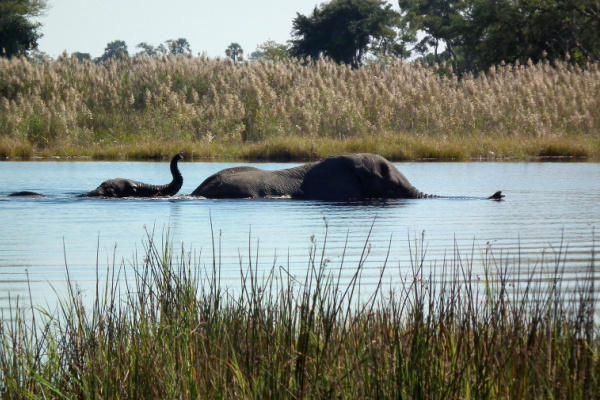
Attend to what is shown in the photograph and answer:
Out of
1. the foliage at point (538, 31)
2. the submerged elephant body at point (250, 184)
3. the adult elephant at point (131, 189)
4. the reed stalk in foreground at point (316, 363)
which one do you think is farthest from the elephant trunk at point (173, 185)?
the foliage at point (538, 31)

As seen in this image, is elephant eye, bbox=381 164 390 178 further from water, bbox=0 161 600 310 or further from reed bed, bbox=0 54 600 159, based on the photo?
reed bed, bbox=0 54 600 159

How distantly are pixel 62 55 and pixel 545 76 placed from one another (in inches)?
570

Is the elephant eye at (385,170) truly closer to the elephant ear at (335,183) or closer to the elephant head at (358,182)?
the elephant head at (358,182)

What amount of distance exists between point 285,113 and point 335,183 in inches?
478

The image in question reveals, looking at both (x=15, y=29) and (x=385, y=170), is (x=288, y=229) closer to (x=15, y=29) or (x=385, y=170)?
(x=385, y=170)

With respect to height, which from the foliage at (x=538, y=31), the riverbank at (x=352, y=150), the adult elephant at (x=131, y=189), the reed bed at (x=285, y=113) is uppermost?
the foliage at (x=538, y=31)

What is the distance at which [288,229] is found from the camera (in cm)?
952

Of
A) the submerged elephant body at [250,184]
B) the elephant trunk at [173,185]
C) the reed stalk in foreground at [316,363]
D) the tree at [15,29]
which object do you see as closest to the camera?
the reed stalk in foreground at [316,363]

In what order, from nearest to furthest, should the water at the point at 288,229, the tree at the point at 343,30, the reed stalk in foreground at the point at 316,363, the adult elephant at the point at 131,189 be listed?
the reed stalk in foreground at the point at 316,363 < the water at the point at 288,229 < the adult elephant at the point at 131,189 < the tree at the point at 343,30

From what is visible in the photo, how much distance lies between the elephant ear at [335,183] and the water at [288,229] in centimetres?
47

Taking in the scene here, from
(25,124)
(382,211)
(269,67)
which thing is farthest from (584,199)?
(269,67)

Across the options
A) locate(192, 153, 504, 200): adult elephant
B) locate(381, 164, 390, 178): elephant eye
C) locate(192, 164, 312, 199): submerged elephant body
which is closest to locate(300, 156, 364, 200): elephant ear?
locate(192, 153, 504, 200): adult elephant

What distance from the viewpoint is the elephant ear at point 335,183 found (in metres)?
12.9

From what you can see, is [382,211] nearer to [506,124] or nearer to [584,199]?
[584,199]
